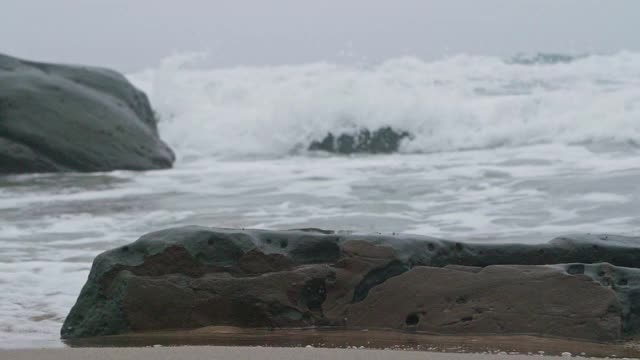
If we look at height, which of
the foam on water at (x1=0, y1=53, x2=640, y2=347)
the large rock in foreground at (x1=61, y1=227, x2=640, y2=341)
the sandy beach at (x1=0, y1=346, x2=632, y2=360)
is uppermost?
the foam on water at (x1=0, y1=53, x2=640, y2=347)

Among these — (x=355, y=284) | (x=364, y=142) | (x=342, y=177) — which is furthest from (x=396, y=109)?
(x=355, y=284)

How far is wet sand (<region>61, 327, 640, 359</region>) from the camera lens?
3686mm

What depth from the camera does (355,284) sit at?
4.18m

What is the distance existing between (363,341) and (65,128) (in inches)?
303

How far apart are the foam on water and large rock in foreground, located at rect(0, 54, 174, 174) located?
0.37 meters

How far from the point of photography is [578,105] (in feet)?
51.2

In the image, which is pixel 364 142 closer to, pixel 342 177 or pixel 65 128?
pixel 342 177

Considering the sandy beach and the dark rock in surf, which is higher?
the dark rock in surf

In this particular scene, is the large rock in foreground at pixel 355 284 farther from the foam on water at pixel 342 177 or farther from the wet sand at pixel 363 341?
the foam on water at pixel 342 177

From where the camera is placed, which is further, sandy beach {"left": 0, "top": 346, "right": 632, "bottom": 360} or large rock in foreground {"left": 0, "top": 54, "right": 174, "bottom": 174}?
large rock in foreground {"left": 0, "top": 54, "right": 174, "bottom": 174}

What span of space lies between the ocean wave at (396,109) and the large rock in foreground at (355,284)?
8539mm

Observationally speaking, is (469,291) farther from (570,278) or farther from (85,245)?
(85,245)

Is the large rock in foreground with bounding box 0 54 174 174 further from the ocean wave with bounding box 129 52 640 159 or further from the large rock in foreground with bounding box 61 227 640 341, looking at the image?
the large rock in foreground with bounding box 61 227 640 341

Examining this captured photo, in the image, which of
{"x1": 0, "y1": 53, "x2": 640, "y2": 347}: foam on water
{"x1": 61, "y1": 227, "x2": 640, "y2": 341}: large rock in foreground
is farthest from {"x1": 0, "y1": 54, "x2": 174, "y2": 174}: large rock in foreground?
{"x1": 61, "y1": 227, "x2": 640, "y2": 341}: large rock in foreground
